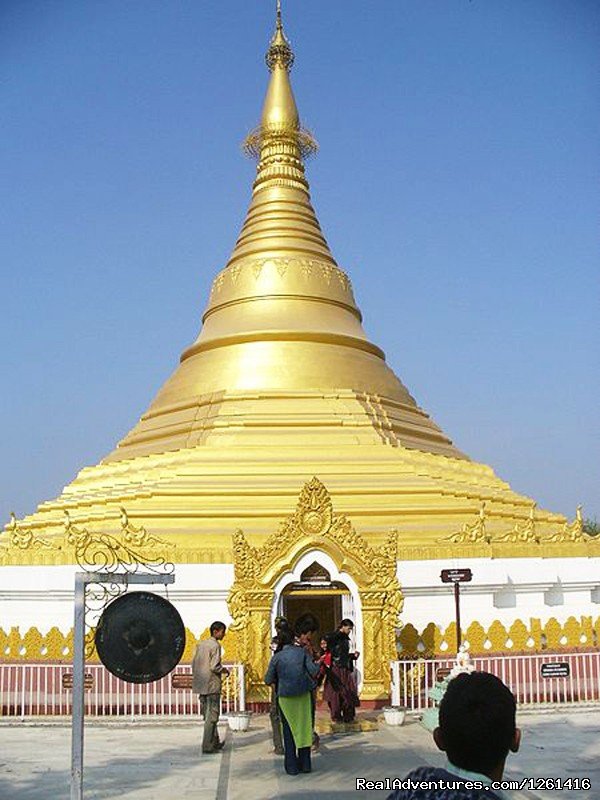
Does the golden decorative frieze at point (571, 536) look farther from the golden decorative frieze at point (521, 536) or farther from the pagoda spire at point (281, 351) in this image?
the pagoda spire at point (281, 351)

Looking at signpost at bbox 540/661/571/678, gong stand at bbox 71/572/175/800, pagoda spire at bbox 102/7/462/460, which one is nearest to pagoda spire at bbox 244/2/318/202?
pagoda spire at bbox 102/7/462/460

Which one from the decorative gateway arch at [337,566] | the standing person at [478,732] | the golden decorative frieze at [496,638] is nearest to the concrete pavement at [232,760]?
the decorative gateway arch at [337,566]

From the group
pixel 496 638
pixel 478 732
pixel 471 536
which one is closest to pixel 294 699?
pixel 478 732

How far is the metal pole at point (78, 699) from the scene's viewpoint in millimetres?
6887

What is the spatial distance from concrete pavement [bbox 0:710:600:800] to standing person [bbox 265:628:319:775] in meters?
0.20

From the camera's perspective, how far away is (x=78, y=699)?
7000 mm

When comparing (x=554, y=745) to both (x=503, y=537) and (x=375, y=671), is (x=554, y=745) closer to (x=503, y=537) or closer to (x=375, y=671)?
(x=375, y=671)

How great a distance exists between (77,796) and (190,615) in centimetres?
751

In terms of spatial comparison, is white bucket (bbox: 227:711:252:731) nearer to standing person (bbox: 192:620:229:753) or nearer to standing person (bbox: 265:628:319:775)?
standing person (bbox: 192:620:229:753)

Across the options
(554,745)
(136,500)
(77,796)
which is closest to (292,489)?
(136,500)

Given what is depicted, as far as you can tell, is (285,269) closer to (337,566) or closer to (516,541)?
(516,541)

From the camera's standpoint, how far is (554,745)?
10094 millimetres

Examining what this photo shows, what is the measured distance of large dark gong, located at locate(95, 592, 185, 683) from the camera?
7.25 metres

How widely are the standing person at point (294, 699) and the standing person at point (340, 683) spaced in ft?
7.51
